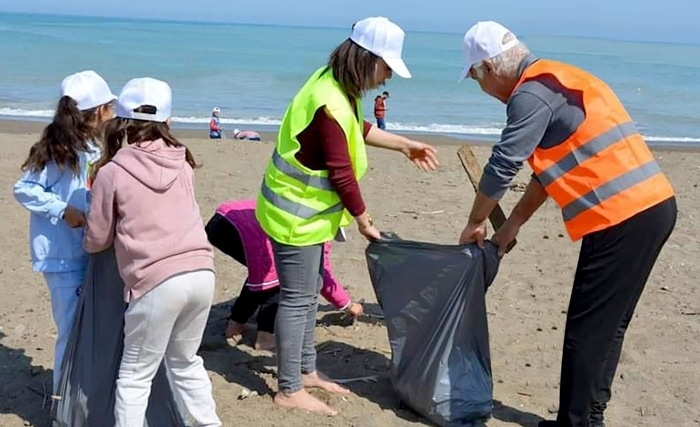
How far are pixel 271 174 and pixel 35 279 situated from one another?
2.62 meters

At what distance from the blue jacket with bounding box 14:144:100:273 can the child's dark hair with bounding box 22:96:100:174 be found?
3 centimetres

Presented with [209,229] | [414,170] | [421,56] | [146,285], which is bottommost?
[421,56]

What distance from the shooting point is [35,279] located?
5.80m

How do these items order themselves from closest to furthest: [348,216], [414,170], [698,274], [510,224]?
[510,224]
[348,216]
[698,274]
[414,170]

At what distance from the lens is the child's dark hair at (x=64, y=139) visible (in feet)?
11.7

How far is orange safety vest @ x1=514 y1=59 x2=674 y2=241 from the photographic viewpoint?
3365 millimetres

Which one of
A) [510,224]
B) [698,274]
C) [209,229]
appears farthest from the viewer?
[698,274]

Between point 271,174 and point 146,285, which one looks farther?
point 271,174

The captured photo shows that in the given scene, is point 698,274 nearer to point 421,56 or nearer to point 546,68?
point 546,68

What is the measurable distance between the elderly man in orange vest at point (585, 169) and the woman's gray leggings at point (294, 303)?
836 millimetres

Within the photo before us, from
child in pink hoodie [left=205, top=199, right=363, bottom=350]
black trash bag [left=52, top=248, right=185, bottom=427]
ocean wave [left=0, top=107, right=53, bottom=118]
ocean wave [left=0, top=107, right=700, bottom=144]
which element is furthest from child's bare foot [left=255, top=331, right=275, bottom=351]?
ocean wave [left=0, top=107, right=53, bottom=118]

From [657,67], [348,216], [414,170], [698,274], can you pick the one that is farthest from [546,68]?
[657,67]

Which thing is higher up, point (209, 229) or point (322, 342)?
point (209, 229)

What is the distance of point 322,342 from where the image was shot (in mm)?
4988
